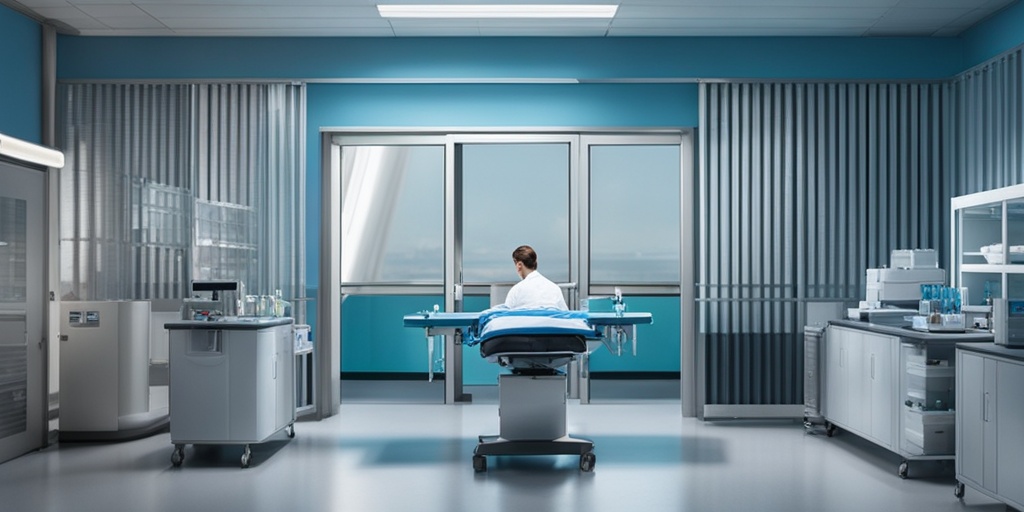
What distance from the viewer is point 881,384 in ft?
18.4

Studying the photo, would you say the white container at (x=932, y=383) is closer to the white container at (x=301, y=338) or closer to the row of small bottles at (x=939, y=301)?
the row of small bottles at (x=939, y=301)

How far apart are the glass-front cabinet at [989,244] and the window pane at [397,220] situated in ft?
19.3

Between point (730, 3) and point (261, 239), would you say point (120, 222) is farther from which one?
point (730, 3)

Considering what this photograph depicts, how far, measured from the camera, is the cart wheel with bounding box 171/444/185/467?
5547 mm

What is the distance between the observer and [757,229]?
7.30m

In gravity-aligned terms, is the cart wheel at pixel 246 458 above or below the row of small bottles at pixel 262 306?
below

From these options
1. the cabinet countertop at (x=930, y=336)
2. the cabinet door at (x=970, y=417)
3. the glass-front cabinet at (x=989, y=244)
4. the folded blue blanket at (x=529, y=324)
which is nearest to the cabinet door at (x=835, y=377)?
the cabinet countertop at (x=930, y=336)

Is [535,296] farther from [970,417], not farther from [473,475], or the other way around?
[970,417]

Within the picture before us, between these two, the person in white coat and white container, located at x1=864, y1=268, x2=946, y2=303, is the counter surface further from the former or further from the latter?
white container, located at x1=864, y1=268, x2=946, y2=303

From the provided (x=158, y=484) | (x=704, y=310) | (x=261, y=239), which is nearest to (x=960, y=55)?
(x=704, y=310)

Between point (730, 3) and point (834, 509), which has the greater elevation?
point (730, 3)

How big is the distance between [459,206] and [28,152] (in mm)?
3377

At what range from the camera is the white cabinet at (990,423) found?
412 centimetres

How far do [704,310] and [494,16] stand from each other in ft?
9.64
